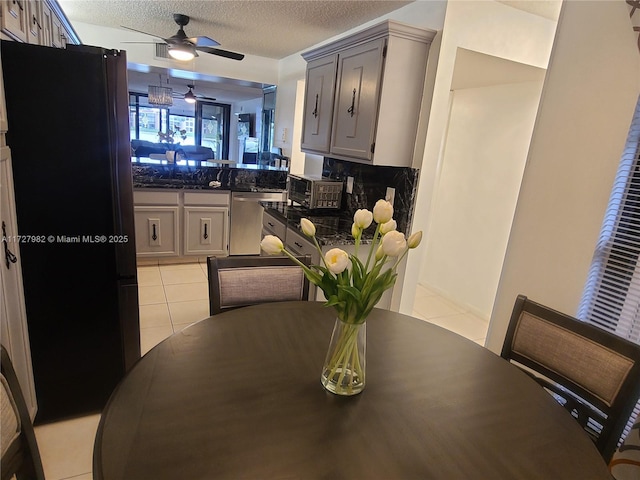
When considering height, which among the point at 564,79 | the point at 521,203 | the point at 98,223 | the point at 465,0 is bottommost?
the point at 98,223

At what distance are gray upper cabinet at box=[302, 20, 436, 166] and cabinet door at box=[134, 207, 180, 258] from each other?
2.17 m

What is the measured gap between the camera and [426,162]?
2.63m

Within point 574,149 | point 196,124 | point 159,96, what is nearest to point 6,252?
point 574,149

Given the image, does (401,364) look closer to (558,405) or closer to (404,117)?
(558,405)

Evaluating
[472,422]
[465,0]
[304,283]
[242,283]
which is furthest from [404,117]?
[472,422]

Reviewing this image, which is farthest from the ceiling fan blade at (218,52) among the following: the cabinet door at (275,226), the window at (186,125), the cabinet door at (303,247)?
the window at (186,125)

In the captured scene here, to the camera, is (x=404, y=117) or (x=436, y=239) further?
(x=436, y=239)

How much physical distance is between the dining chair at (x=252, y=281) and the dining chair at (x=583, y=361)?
2.94 ft

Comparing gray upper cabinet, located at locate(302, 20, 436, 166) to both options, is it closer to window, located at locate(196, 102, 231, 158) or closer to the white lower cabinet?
the white lower cabinet

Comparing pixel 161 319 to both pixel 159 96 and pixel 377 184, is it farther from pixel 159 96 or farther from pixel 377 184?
pixel 159 96

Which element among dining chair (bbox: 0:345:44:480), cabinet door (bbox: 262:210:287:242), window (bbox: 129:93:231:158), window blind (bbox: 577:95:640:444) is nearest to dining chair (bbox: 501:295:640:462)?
window blind (bbox: 577:95:640:444)

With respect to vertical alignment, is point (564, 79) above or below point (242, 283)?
above

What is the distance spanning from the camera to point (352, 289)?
0.98 metres

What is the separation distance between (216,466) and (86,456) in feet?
4.52
